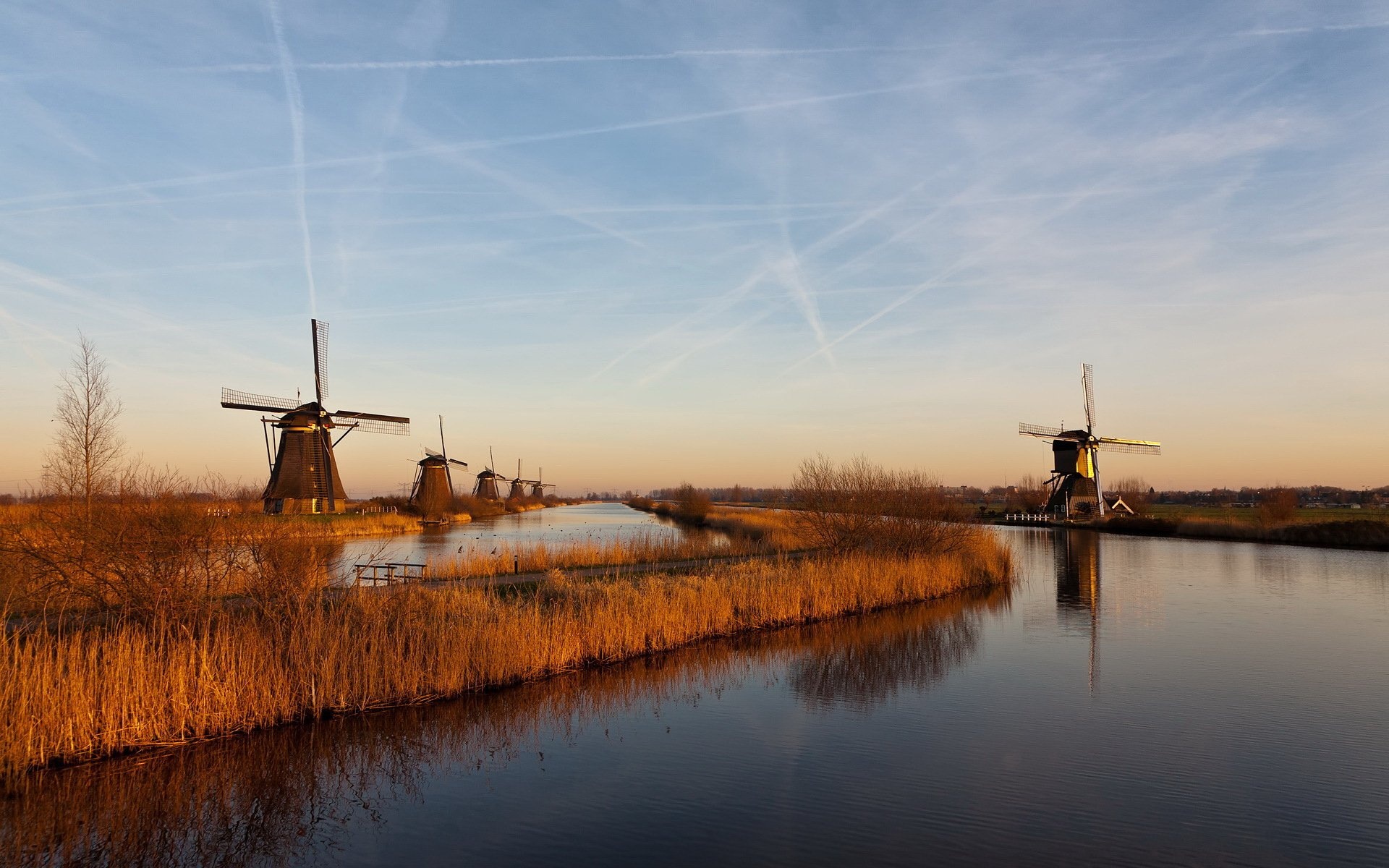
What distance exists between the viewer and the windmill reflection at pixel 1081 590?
50.8 ft

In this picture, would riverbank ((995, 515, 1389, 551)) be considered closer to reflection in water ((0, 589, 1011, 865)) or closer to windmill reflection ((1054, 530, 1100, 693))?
windmill reflection ((1054, 530, 1100, 693))

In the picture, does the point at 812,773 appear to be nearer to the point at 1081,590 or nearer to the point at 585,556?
the point at 585,556

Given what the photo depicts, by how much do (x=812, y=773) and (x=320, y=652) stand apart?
5.92 meters

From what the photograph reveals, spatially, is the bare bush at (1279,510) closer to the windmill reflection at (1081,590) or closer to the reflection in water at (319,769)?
the windmill reflection at (1081,590)

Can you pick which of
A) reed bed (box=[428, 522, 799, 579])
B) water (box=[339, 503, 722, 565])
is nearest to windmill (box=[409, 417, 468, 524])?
water (box=[339, 503, 722, 565])

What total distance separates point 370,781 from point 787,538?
70.3 ft

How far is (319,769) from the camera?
8.05 m

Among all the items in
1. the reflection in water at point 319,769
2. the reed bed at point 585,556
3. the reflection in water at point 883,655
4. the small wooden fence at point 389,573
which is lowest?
the reflection in water at point 883,655

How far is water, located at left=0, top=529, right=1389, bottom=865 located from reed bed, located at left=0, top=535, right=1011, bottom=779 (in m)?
0.32

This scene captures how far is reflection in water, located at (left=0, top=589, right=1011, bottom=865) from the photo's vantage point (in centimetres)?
642

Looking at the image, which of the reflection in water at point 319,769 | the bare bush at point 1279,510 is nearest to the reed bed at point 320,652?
the reflection in water at point 319,769

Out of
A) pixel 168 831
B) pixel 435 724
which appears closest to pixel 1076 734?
pixel 435 724

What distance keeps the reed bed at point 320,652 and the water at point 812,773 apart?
1.06ft

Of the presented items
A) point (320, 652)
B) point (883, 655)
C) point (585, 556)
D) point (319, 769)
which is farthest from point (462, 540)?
point (319, 769)
